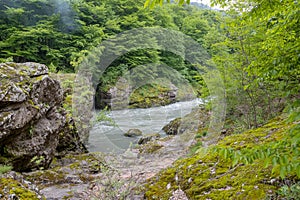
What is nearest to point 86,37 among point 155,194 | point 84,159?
point 84,159

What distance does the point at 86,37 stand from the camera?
58.4 feet

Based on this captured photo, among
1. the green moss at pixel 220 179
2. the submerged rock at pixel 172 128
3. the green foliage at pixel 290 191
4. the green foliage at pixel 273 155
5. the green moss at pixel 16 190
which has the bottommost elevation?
the submerged rock at pixel 172 128

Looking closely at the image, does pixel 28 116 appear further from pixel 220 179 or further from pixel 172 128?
pixel 172 128

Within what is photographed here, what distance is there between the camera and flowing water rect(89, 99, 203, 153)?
796 cm

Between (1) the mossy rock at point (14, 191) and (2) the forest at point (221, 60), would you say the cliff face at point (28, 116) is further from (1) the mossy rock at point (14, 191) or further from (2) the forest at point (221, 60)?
(1) the mossy rock at point (14, 191)

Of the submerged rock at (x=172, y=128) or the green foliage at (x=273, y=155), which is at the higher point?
the green foliage at (x=273, y=155)

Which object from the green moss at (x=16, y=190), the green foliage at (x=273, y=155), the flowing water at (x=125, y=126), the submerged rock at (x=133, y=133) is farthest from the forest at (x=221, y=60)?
the submerged rock at (x=133, y=133)

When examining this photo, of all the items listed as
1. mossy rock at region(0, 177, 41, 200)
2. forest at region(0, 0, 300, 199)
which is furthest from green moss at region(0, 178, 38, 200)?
forest at region(0, 0, 300, 199)

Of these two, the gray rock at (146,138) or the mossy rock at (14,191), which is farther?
the gray rock at (146,138)

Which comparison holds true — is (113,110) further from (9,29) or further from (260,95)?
(260,95)

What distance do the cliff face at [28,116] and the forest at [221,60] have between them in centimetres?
Answer: 23

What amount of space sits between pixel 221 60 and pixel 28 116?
198 inches

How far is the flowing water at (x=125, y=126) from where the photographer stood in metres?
7.96

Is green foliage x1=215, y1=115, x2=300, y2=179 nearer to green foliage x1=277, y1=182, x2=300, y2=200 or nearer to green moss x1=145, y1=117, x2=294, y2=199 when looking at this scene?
green moss x1=145, y1=117, x2=294, y2=199
